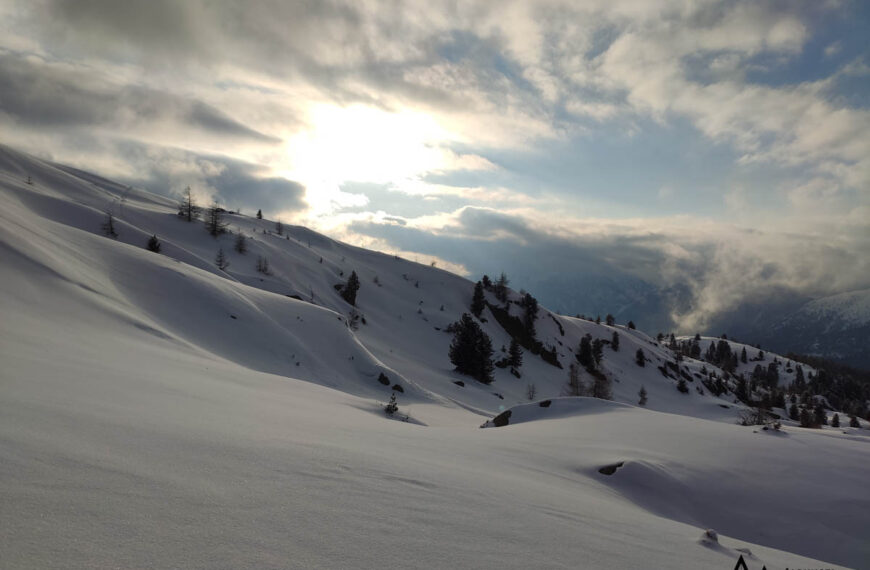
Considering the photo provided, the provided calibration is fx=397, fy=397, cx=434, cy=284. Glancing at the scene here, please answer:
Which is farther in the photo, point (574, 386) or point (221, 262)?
point (574, 386)

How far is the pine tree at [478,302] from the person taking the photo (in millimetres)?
76438

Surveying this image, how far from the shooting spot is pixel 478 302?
253ft

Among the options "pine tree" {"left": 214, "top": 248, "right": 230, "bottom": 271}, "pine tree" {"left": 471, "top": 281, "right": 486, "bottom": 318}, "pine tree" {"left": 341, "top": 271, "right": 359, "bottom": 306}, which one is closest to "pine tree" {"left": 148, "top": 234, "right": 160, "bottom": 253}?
"pine tree" {"left": 214, "top": 248, "right": 230, "bottom": 271}

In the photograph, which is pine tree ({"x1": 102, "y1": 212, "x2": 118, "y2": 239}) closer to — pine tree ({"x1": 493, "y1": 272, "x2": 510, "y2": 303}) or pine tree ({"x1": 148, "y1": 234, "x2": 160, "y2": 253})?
pine tree ({"x1": 148, "y1": 234, "x2": 160, "y2": 253})

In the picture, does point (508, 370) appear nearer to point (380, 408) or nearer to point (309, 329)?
point (309, 329)

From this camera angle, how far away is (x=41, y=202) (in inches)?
1529

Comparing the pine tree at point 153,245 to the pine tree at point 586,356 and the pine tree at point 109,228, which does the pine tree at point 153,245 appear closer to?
the pine tree at point 109,228

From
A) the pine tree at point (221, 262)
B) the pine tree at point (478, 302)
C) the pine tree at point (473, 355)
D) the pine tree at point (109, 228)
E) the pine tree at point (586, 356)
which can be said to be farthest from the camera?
the pine tree at point (586, 356)

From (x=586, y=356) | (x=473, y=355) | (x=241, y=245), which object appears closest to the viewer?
(x=473, y=355)

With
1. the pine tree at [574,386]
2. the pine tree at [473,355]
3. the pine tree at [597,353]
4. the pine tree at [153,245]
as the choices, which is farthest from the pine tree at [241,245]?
the pine tree at [597,353]

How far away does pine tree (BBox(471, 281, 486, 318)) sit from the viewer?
251 feet

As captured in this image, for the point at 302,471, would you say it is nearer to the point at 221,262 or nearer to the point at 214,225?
the point at 221,262

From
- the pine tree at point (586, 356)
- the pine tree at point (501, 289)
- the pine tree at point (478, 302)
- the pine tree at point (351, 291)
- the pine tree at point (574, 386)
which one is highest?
the pine tree at point (501, 289)

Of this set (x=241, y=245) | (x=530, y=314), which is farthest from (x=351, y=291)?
(x=530, y=314)
